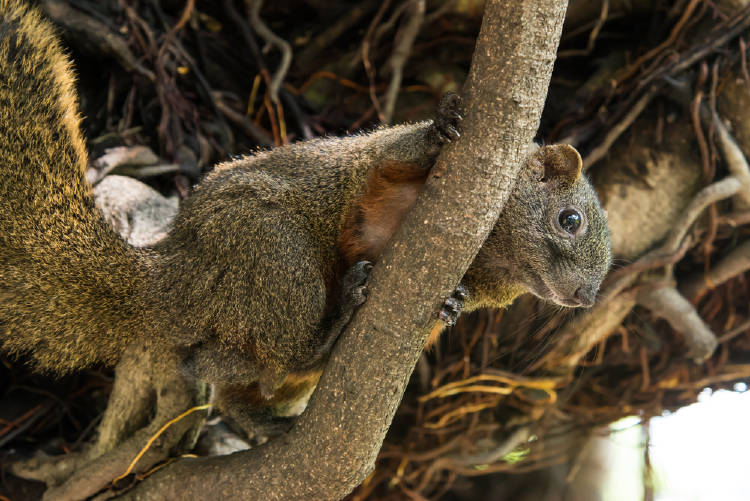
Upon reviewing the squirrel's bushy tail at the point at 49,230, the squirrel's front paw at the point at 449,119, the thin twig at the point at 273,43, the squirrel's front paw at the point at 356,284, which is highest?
the thin twig at the point at 273,43

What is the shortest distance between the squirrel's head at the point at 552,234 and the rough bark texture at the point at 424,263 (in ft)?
1.45

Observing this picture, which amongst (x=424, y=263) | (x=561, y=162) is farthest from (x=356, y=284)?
(x=561, y=162)

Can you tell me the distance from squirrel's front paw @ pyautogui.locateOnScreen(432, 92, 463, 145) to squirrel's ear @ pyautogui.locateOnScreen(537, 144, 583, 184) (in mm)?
511

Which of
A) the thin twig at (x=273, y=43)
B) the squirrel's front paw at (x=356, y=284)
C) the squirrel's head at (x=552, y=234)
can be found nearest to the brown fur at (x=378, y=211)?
the squirrel's front paw at (x=356, y=284)

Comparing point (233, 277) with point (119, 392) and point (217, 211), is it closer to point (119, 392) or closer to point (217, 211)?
point (217, 211)

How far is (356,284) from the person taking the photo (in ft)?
6.41

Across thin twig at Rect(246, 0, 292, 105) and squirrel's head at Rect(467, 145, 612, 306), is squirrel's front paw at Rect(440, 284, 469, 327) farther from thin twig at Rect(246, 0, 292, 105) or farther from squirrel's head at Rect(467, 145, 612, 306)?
thin twig at Rect(246, 0, 292, 105)

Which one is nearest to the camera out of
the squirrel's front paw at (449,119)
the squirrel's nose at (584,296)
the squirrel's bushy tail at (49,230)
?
the squirrel's front paw at (449,119)

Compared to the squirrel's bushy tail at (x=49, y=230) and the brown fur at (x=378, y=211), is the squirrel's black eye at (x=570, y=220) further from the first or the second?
the squirrel's bushy tail at (x=49, y=230)

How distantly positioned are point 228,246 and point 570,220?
42.0 inches

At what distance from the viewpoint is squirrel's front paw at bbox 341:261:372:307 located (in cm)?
189

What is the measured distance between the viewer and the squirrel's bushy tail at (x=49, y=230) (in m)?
2.00

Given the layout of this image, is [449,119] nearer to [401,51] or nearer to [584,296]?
[584,296]

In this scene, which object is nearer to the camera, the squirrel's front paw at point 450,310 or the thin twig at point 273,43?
the squirrel's front paw at point 450,310
